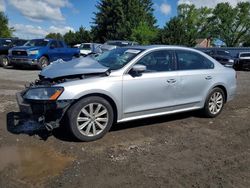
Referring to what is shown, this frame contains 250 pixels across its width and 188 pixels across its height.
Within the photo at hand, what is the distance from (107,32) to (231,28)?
36264 mm

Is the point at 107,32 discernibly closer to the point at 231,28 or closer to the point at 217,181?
the point at 231,28

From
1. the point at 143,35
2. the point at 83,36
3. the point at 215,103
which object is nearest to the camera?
the point at 215,103

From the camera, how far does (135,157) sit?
4703mm

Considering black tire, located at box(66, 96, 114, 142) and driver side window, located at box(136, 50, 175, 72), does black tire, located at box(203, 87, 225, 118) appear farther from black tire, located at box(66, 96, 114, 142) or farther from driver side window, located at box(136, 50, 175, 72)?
black tire, located at box(66, 96, 114, 142)

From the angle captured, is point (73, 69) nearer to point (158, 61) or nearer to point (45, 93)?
point (45, 93)

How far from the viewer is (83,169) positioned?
4211 millimetres

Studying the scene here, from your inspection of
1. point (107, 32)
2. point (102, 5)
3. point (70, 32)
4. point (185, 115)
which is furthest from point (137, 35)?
point (185, 115)

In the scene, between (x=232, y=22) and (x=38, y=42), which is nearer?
(x=38, y=42)

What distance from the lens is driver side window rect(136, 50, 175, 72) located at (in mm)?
5996

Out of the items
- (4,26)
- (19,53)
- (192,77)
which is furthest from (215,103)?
(4,26)

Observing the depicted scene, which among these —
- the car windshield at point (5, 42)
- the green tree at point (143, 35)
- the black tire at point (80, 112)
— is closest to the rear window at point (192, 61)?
the black tire at point (80, 112)

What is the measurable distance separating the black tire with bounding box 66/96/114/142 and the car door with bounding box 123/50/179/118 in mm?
327

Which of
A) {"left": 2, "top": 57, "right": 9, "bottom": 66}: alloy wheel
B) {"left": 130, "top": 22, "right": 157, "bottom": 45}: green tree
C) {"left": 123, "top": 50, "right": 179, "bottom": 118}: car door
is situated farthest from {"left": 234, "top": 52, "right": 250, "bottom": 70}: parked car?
{"left": 130, "top": 22, "right": 157, "bottom": 45}: green tree

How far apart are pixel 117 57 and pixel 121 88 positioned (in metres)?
Result: 0.88
